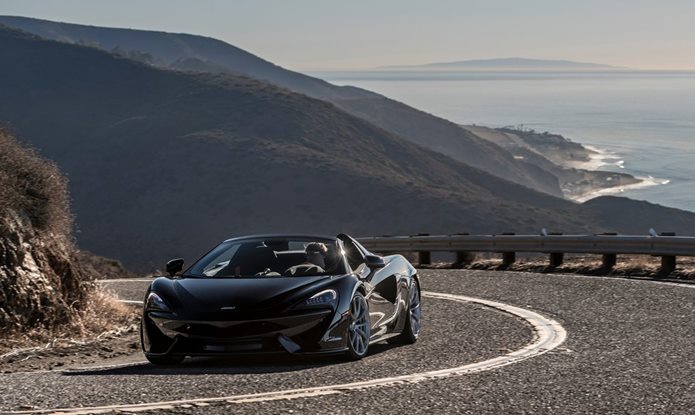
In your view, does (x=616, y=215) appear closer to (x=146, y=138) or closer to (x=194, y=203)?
(x=194, y=203)

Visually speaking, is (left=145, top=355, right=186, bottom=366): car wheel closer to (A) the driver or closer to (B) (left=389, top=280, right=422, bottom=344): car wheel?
(A) the driver

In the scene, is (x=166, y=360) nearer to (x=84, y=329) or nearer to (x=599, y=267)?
(x=84, y=329)

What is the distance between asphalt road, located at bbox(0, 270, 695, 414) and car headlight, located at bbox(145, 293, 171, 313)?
1.63 feet

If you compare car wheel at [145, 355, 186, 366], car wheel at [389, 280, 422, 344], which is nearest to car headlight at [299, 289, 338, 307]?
car wheel at [145, 355, 186, 366]

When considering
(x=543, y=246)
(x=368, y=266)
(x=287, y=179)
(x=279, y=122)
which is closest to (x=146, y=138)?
(x=279, y=122)

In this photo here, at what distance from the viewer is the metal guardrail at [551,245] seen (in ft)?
67.5

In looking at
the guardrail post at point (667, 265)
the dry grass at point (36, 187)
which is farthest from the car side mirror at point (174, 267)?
the guardrail post at point (667, 265)

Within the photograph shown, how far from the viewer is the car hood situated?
10.4 m

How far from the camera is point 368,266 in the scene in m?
11.8

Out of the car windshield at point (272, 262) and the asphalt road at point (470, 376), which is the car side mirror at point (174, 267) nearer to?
the car windshield at point (272, 262)

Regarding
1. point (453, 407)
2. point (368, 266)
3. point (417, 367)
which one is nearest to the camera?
point (453, 407)

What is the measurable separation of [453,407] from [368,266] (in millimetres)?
3735

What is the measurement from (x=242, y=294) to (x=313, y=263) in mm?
1096

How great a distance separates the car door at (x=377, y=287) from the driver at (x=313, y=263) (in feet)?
1.00
